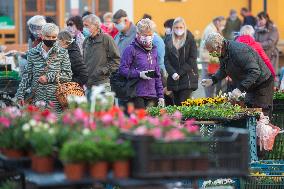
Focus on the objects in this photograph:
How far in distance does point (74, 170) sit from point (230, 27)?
70.7 ft

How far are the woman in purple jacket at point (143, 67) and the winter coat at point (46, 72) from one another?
1.68 m

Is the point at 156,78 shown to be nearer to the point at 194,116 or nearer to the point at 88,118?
the point at 194,116

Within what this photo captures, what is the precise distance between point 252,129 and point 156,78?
2.71m

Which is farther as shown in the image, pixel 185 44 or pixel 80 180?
pixel 185 44

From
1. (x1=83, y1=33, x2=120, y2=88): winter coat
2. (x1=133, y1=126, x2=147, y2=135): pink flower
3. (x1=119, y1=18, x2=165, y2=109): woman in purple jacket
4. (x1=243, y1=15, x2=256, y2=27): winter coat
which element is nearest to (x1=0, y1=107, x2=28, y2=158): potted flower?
(x1=133, y1=126, x2=147, y2=135): pink flower

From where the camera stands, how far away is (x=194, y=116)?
1388 cm

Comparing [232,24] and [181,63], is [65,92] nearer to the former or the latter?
[181,63]

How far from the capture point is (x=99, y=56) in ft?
56.9

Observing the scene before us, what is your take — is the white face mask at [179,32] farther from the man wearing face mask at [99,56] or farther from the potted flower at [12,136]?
the potted flower at [12,136]

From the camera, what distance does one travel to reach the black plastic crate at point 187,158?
8727 millimetres

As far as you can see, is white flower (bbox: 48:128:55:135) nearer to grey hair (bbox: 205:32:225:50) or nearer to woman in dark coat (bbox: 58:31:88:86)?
grey hair (bbox: 205:32:225:50)

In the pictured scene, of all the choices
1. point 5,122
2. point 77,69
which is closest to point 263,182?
point 77,69

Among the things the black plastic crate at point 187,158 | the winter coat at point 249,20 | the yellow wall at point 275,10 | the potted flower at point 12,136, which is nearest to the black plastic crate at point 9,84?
the potted flower at point 12,136

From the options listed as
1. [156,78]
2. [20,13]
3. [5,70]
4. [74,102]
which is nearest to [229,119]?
[156,78]
